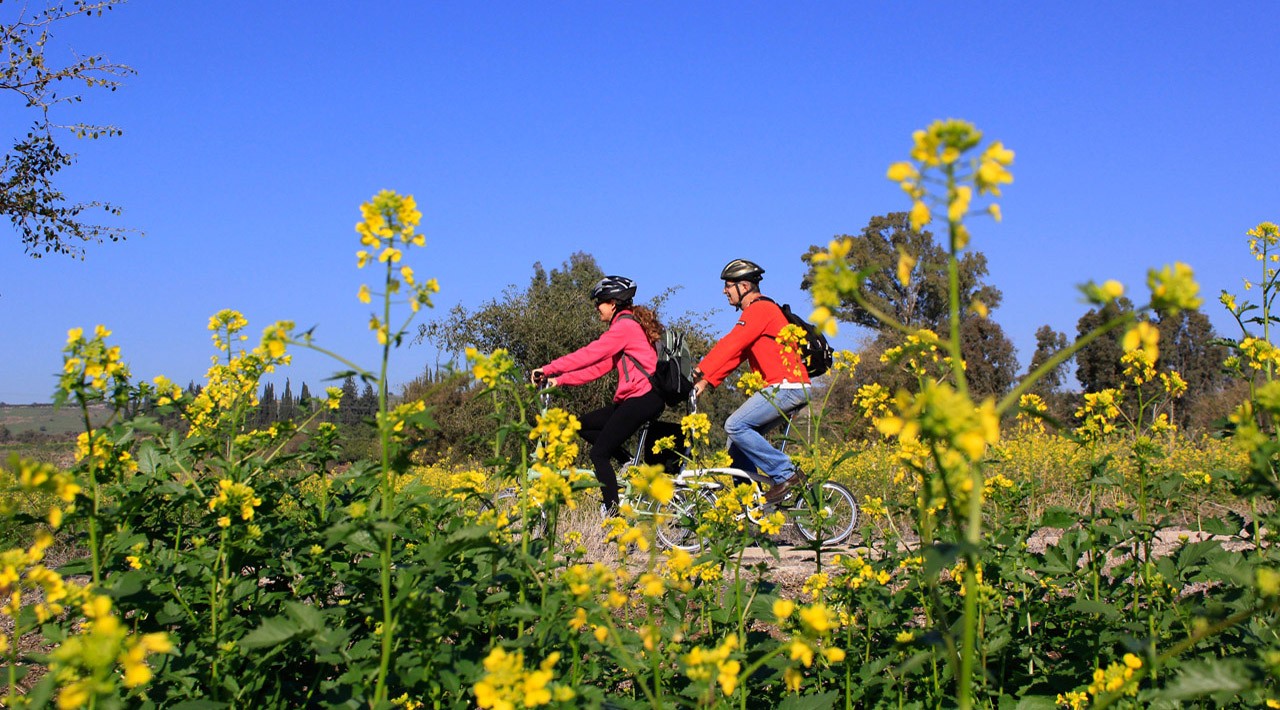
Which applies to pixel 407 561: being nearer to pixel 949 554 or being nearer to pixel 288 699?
pixel 288 699

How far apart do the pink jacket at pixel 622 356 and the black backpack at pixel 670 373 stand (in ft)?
0.14

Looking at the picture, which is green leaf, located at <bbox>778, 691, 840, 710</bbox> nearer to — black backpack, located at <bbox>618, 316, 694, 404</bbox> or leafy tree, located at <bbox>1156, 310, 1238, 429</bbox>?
black backpack, located at <bbox>618, 316, 694, 404</bbox>

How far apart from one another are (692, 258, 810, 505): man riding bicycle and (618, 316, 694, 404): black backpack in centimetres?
22

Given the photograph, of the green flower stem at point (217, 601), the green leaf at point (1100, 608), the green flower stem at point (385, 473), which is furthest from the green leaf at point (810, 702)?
the green flower stem at point (217, 601)

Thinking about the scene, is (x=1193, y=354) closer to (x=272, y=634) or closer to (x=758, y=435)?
(x=758, y=435)

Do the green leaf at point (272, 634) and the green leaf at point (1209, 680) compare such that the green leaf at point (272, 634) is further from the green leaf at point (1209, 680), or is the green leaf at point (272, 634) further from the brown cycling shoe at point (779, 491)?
the brown cycling shoe at point (779, 491)

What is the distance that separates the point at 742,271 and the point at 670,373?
896mm

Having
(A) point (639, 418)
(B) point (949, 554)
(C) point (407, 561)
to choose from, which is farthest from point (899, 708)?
(A) point (639, 418)

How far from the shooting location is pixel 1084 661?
2.72m

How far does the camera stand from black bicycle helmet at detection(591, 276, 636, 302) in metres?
6.57

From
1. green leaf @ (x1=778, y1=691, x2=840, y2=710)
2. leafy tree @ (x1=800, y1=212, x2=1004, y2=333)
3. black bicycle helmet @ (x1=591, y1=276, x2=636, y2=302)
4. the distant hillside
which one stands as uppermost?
leafy tree @ (x1=800, y1=212, x2=1004, y2=333)

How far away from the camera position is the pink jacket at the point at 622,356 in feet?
20.6

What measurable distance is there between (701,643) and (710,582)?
0.65 feet

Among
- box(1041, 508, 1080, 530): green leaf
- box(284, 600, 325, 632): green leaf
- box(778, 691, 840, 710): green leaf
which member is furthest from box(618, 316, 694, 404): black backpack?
box(284, 600, 325, 632): green leaf
